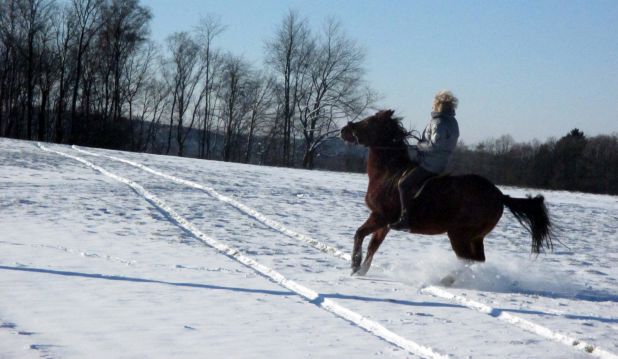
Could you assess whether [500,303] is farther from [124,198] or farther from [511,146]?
[511,146]

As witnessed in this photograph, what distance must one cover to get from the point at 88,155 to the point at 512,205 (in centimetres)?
2149

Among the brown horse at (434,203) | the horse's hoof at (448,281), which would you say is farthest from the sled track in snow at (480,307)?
the brown horse at (434,203)

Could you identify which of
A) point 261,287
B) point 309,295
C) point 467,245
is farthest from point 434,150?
point 261,287

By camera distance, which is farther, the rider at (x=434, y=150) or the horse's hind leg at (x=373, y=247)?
the horse's hind leg at (x=373, y=247)

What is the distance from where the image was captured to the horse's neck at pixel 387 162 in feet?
29.4

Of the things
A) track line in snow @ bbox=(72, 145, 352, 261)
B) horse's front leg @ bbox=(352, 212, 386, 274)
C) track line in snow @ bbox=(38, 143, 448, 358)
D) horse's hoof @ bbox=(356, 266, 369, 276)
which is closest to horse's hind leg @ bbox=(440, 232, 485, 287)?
horse's front leg @ bbox=(352, 212, 386, 274)

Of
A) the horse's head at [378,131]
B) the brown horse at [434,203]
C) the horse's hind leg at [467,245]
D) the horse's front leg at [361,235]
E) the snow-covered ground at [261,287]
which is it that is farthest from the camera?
the horse's head at [378,131]

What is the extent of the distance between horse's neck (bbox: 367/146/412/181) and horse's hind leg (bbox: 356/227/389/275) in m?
0.71

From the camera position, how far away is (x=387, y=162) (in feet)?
29.7

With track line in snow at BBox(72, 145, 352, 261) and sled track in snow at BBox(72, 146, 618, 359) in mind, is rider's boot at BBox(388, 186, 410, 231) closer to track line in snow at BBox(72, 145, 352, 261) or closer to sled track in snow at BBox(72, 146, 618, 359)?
sled track in snow at BBox(72, 146, 618, 359)

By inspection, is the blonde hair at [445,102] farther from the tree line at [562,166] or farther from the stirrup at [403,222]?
the tree line at [562,166]

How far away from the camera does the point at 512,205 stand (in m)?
8.48

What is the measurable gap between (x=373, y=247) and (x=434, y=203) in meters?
1.13

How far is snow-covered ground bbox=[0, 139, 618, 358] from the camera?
536cm
